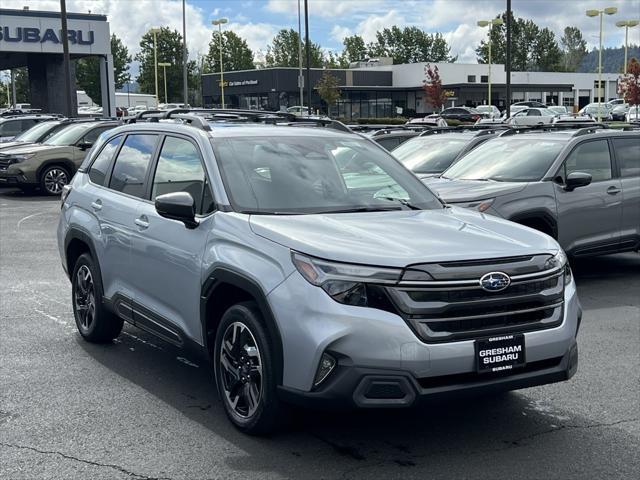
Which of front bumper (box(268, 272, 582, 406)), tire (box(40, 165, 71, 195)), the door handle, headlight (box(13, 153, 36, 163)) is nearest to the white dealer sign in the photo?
tire (box(40, 165, 71, 195))

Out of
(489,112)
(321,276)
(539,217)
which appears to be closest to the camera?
(321,276)

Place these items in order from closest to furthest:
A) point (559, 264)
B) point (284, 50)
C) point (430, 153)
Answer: point (559, 264) < point (430, 153) < point (284, 50)

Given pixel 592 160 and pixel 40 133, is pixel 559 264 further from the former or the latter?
pixel 40 133

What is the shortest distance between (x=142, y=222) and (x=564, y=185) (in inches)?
213

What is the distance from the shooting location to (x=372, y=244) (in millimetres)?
4410

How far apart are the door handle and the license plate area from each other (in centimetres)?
250

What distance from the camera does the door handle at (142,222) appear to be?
18.8 feet

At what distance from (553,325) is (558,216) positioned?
5101 mm

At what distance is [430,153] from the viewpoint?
13.0 meters

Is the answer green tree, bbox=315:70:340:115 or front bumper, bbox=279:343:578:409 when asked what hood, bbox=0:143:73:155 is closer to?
front bumper, bbox=279:343:578:409

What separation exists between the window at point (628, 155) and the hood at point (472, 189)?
1.62 m

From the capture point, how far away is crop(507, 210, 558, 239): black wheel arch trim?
363 inches

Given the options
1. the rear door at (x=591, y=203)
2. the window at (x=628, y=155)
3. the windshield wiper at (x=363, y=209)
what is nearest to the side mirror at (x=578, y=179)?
the rear door at (x=591, y=203)

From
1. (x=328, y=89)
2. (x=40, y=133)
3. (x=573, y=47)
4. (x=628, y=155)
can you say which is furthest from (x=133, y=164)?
(x=573, y=47)
